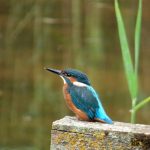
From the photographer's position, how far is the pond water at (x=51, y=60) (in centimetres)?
723

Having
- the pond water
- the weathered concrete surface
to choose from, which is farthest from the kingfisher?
the pond water

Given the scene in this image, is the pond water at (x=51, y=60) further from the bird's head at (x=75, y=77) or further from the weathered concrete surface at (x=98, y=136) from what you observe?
the weathered concrete surface at (x=98, y=136)

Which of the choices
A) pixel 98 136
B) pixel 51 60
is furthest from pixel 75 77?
pixel 51 60

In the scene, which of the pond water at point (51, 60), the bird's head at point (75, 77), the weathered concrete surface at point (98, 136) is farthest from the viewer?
the pond water at point (51, 60)

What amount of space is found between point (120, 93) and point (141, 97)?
0.29 m

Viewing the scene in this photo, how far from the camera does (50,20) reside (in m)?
14.5

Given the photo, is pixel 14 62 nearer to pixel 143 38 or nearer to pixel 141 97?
pixel 141 97

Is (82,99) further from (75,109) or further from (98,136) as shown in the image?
(98,136)

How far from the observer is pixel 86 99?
2.51m

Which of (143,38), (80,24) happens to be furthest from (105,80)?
(80,24)

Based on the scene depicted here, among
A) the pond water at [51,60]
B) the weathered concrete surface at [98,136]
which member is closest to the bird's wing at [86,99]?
the weathered concrete surface at [98,136]

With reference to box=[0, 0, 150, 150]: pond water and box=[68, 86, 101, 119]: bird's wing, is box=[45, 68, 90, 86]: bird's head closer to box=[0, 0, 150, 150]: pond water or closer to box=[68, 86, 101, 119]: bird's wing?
box=[68, 86, 101, 119]: bird's wing

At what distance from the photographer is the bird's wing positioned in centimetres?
245

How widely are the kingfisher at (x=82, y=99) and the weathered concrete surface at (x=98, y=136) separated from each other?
9.6 inches
